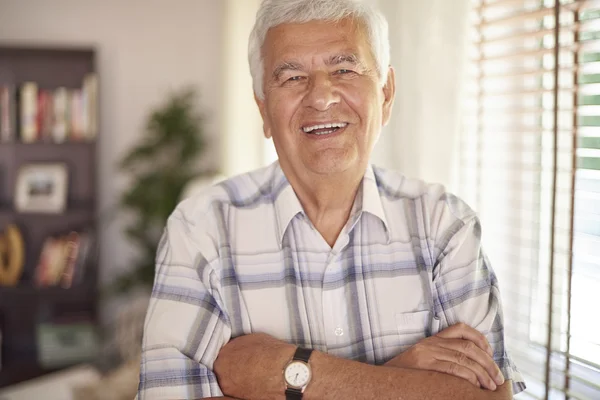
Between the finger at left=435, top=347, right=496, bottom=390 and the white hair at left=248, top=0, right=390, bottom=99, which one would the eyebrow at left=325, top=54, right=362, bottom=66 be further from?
the finger at left=435, top=347, right=496, bottom=390

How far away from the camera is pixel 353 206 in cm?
138

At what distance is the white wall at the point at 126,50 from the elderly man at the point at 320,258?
3168 millimetres

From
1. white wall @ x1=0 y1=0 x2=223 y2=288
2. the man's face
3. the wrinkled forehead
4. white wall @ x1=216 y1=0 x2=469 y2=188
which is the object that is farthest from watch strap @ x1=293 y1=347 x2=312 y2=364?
white wall @ x1=0 y1=0 x2=223 y2=288

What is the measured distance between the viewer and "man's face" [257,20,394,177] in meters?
1.27

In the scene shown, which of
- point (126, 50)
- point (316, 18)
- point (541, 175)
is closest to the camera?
point (316, 18)

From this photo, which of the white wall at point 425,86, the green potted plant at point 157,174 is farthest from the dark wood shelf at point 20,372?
the white wall at point 425,86

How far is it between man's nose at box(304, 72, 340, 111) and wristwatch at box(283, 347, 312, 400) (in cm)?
51

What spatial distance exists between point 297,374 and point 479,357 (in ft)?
1.17

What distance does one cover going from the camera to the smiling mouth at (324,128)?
4.24 feet

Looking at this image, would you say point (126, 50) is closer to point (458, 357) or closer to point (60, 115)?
point (60, 115)

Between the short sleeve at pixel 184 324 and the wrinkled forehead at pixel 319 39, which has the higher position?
the wrinkled forehead at pixel 319 39

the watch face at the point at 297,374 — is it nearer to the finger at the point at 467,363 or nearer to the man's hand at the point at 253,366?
the man's hand at the point at 253,366

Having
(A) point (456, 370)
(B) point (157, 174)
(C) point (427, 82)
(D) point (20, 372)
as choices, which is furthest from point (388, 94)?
(D) point (20, 372)

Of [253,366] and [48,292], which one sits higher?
[253,366]
